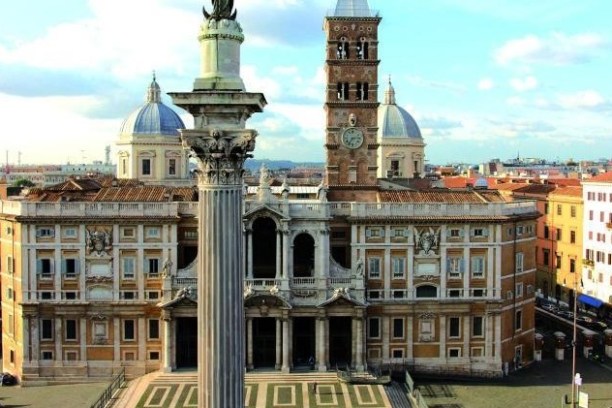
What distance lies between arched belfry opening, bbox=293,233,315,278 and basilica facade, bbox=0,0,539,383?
4.0 inches

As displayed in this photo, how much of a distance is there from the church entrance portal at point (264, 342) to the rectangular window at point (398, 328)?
944 cm

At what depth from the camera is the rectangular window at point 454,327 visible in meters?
Answer: 59.4

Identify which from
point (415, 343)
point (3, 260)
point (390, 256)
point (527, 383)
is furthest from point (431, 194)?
point (3, 260)

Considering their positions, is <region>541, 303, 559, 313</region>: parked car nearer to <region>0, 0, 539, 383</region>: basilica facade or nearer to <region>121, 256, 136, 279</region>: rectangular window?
<region>0, 0, 539, 383</region>: basilica facade

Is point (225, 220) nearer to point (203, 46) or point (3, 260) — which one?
point (203, 46)

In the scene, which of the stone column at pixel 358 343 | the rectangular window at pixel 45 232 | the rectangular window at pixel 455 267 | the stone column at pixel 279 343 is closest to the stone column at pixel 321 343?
the stone column at pixel 358 343

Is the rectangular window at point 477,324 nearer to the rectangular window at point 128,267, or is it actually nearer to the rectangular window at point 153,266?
the rectangular window at point 153,266

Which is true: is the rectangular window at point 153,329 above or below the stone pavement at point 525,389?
above

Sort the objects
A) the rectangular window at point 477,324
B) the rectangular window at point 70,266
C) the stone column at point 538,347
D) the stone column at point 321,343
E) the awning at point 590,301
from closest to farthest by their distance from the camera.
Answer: the stone column at point 321,343, the rectangular window at point 70,266, the rectangular window at point 477,324, the stone column at point 538,347, the awning at point 590,301

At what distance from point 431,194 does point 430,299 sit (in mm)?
9455

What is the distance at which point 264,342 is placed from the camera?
5850 centimetres

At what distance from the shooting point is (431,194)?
208ft

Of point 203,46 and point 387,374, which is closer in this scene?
point 203,46

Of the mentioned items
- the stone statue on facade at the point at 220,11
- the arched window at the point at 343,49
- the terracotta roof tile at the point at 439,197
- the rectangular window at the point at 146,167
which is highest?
the arched window at the point at 343,49
